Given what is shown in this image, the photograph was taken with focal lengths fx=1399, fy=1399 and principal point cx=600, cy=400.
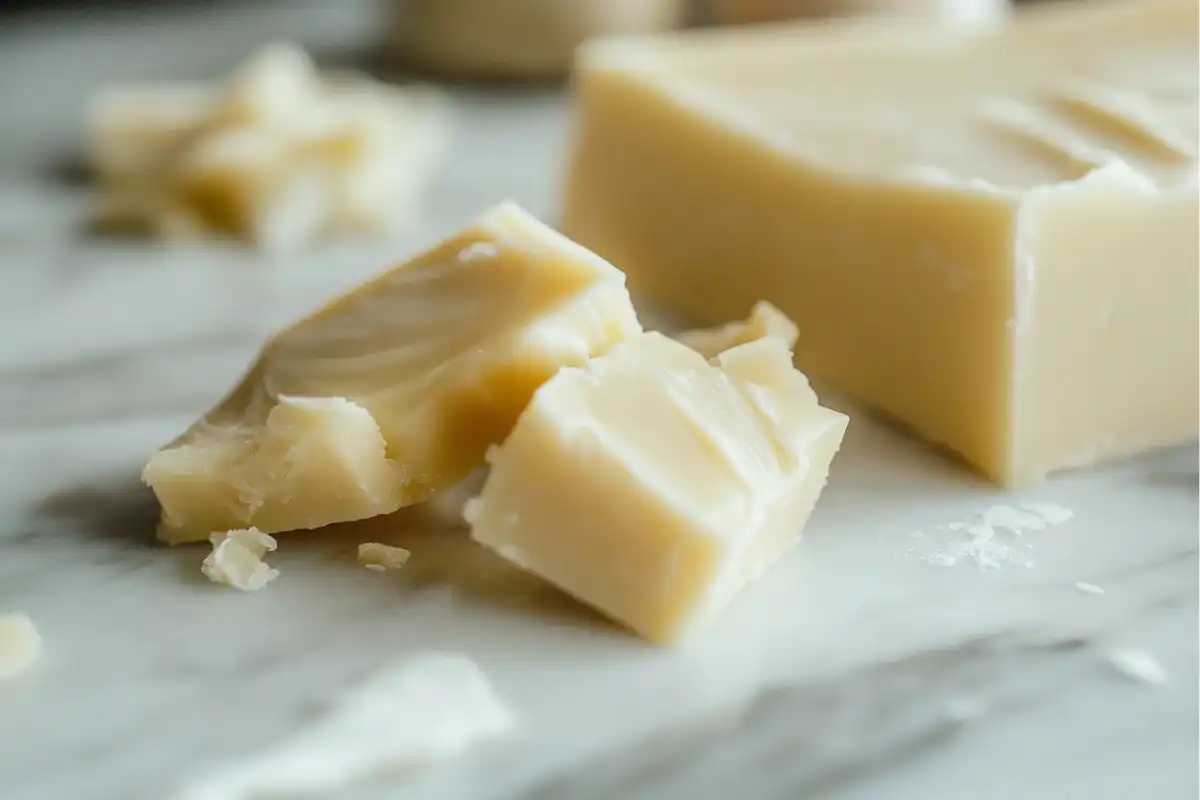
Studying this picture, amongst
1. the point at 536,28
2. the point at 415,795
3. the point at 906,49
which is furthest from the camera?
the point at 536,28

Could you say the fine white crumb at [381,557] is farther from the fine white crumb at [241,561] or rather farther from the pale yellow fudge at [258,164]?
the pale yellow fudge at [258,164]

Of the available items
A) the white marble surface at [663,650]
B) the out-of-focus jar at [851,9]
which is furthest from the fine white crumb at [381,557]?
the out-of-focus jar at [851,9]

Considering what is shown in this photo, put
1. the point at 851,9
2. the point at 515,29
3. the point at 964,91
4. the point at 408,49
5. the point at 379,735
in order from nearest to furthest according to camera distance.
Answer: the point at 379,735
the point at 964,91
the point at 851,9
the point at 515,29
the point at 408,49

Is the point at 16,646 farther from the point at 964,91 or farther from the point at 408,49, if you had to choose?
the point at 408,49

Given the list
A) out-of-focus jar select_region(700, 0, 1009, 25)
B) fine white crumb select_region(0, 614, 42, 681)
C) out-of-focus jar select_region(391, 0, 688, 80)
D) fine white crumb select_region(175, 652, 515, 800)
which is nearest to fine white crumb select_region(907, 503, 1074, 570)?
fine white crumb select_region(175, 652, 515, 800)

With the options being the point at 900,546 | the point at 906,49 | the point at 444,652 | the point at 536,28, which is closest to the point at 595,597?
the point at 444,652

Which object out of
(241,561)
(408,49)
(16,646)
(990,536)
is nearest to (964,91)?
(990,536)

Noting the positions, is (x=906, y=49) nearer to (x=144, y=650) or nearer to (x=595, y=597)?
(x=595, y=597)
